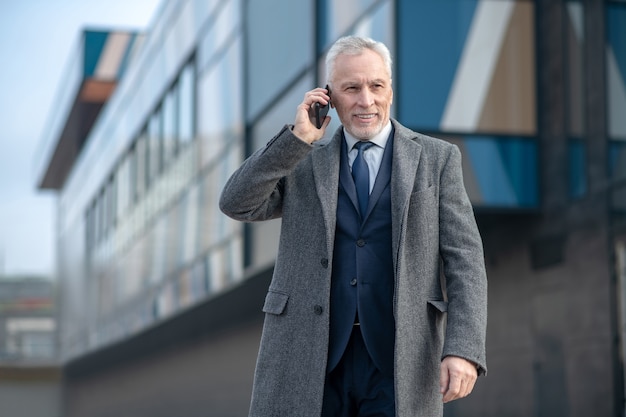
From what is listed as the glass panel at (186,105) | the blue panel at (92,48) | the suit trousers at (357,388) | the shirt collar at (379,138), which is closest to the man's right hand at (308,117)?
the shirt collar at (379,138)

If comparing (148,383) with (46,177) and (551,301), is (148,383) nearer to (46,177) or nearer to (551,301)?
(551,301)

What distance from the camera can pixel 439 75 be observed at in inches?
483

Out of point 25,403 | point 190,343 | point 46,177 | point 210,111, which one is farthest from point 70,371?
point 210,111

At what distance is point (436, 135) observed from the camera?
12.3 m

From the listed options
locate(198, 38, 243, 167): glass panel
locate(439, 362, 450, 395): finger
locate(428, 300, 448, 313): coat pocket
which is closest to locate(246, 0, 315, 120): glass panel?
locate(198, 38, 243, 167): glass panel

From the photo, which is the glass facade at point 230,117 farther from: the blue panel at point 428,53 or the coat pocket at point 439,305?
the coat pocket at point 439,305

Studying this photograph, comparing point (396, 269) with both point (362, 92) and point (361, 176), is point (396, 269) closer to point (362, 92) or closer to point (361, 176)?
point (361, 176)

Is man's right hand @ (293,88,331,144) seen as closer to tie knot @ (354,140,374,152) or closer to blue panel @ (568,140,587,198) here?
tie knot @ (354,140,374,152)

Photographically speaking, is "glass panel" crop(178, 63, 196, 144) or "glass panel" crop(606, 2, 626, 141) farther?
"glass panel" crop(178, 63, 196, 144)

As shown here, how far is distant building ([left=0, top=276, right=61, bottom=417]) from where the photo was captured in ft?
145

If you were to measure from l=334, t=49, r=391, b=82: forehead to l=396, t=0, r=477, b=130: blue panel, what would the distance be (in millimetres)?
8712

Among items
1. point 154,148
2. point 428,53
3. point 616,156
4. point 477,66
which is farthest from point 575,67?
point 154,148

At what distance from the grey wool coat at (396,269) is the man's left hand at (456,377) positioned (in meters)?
0.02

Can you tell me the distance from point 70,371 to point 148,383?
1390 centimetres
